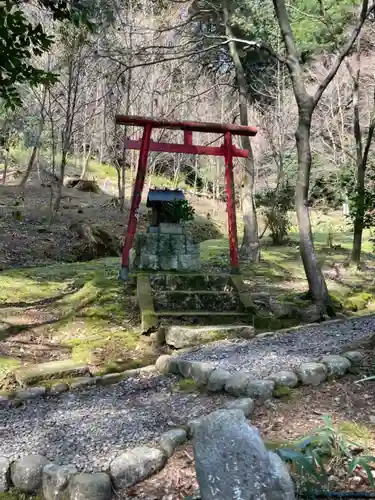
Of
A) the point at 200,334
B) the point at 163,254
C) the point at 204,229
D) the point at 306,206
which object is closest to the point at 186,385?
the point at 200,334

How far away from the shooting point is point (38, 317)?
19.9 ft

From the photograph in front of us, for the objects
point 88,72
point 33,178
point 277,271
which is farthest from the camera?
point 33,178

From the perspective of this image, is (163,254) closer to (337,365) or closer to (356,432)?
(337,365)

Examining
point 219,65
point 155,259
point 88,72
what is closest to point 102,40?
point 88,72

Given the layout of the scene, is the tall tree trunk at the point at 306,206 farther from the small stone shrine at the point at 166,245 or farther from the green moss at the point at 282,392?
the green moss at the point at 282,392

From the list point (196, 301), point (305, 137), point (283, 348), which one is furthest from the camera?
point (196, 301)

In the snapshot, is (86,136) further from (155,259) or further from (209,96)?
(155,259)

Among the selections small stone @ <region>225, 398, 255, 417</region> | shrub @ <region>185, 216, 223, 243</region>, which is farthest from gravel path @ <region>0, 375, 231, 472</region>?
shrub @ <region>185, 216, 223, 243</region>

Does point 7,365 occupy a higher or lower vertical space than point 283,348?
lower

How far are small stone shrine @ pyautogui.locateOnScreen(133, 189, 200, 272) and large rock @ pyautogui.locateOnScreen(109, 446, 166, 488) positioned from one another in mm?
4620

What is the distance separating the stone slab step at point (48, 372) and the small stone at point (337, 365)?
6.68 feet

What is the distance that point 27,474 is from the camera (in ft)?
8.56

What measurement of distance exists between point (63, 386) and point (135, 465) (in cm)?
163

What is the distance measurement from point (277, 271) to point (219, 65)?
836 centimetres
